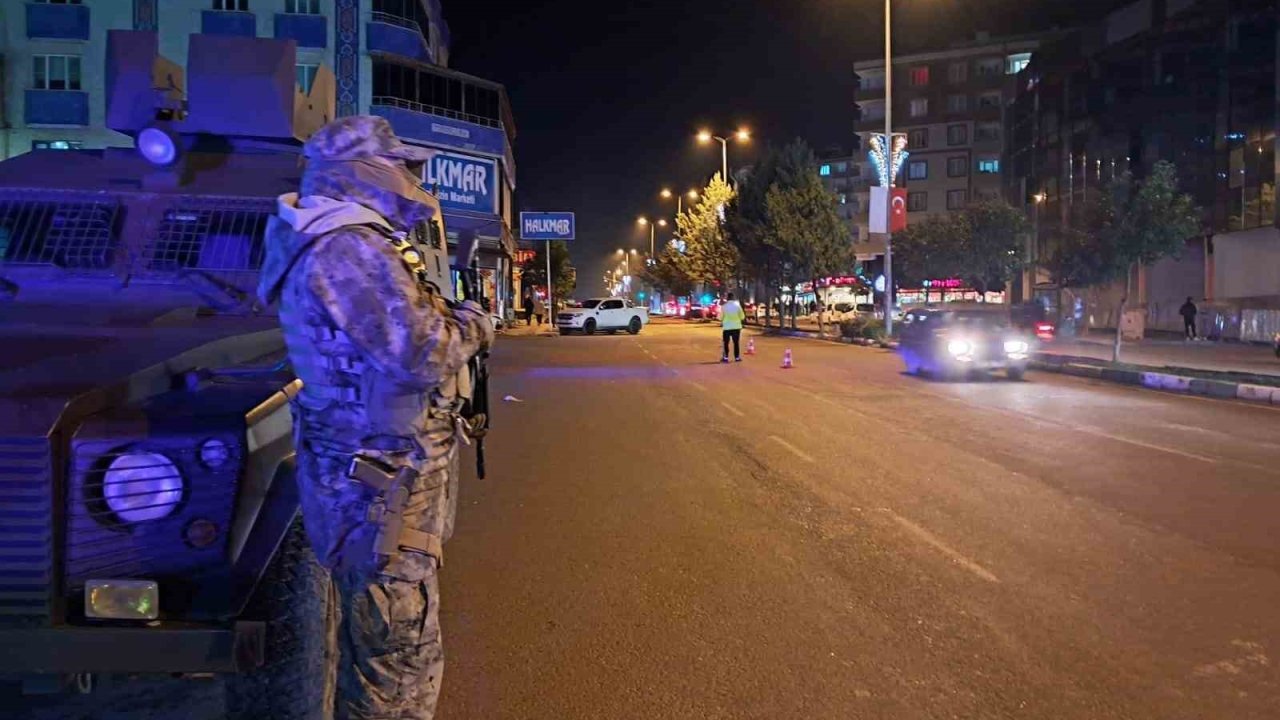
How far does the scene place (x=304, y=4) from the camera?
36.8 m

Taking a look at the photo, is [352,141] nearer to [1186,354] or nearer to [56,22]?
[1186,354]

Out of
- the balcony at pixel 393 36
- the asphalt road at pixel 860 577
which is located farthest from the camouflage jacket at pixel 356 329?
the balcony at pixel 393 36

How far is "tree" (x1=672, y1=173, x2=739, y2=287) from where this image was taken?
2228 inches

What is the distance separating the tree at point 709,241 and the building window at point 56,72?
30509 millimetres

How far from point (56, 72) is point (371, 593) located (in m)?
40.5

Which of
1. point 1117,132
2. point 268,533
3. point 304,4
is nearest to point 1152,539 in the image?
point 268,533

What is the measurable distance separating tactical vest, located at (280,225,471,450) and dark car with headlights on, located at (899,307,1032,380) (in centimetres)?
1751

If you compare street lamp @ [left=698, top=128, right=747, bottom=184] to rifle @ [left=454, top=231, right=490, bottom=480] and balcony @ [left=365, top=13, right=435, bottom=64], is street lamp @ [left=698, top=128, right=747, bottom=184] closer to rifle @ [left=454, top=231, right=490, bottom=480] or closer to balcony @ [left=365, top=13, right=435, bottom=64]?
balcony @ [left=365, top=13, right=435, bottom=64]

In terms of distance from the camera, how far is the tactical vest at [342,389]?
8.55 ft

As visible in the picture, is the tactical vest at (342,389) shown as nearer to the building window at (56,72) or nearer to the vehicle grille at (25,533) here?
the vehicle grille at (25,533)

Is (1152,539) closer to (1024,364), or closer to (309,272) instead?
(309,272)

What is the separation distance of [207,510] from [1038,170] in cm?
5993

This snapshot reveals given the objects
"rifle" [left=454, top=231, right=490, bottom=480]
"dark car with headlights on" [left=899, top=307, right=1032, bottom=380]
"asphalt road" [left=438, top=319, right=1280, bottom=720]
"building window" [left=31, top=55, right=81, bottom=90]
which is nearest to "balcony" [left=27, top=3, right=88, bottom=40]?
"building window" [left=31, top=55, right=81, bottom=90]

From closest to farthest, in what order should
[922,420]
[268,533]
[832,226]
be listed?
1. [268,533]
2. [922,420]
3. [832,226]
